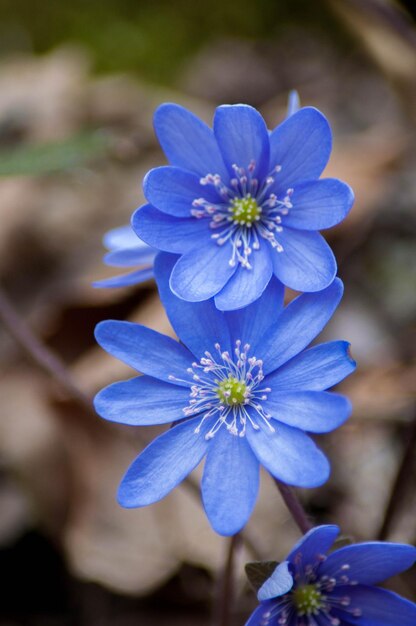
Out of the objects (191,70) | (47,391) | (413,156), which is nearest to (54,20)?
(191,70)

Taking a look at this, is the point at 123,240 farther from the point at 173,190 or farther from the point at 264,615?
the point at 264,615

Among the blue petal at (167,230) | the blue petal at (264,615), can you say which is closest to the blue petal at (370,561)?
the blue petal at (264,615)

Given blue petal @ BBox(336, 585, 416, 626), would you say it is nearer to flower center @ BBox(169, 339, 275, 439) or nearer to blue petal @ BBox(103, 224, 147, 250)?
flower center @ BBox(169, 339, 275, 439)

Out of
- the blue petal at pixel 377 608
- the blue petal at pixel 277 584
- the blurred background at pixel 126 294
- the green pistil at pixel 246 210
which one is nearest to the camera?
the blue petal at pixel 277 584

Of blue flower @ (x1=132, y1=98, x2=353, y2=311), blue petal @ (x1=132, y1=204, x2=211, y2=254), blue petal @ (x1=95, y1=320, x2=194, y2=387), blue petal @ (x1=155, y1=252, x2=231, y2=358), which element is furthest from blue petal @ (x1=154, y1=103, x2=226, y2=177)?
blue petal @ (x1=95, y1=320, x2=194, y2=387)

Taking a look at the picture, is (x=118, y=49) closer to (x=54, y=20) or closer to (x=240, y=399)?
(x=54, y=20)

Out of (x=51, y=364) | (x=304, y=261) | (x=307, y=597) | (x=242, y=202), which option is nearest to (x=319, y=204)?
(x=304, y=261)

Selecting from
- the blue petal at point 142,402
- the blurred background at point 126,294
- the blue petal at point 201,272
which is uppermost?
the blue petal at point 201,272

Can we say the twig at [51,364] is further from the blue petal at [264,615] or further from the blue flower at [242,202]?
the blue flower at [242,202]
